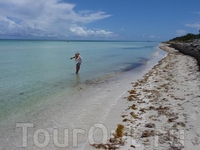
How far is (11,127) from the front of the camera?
705cm

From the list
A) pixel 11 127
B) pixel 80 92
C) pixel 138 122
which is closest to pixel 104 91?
pixel 80 92

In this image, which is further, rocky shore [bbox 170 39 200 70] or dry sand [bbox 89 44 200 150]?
rocky shore [bbox 170 39 200 70]

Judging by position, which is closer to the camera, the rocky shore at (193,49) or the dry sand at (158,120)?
the dry sand at (158,120)

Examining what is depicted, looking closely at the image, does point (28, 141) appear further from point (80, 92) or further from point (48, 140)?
point (80, 92)

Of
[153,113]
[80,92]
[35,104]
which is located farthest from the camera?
[80,92]

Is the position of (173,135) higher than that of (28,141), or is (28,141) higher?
(173,135)

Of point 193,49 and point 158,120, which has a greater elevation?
point 193,49

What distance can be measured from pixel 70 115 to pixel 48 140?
2109 mm

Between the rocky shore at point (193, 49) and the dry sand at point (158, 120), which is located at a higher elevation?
the rocky shore at point (193, 49)

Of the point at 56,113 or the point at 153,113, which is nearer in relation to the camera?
the point at 153,113

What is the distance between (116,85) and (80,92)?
3085 mm

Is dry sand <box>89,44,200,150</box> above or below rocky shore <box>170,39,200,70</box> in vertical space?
below

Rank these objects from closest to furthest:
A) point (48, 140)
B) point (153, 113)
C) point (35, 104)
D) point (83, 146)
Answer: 1. point (83, 146)
2. point (48, 140)
3. point (153, 113)
4. point (35, 104)

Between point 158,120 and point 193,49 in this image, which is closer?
point 158,120
